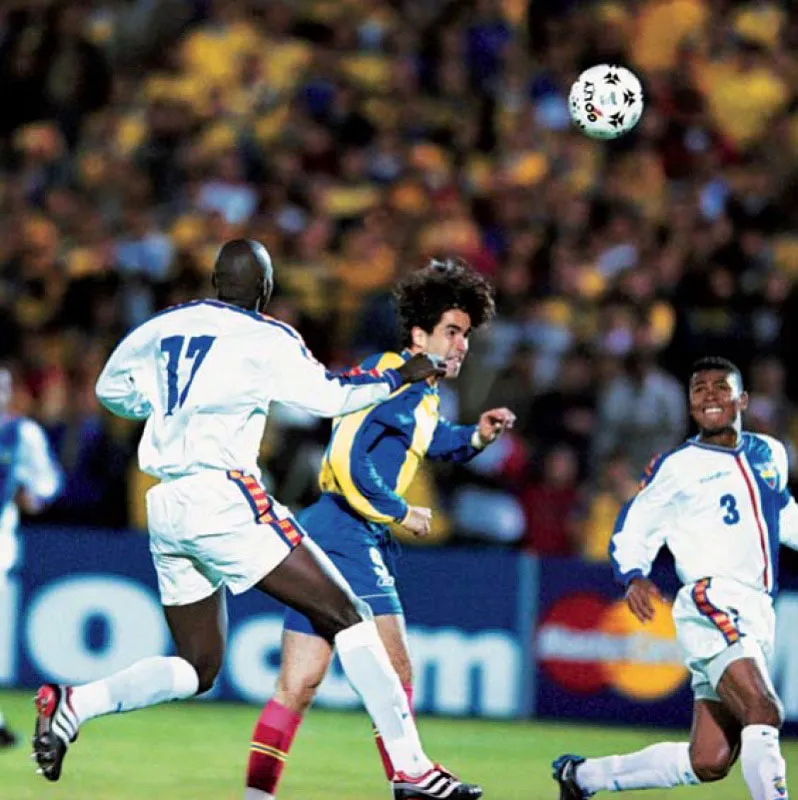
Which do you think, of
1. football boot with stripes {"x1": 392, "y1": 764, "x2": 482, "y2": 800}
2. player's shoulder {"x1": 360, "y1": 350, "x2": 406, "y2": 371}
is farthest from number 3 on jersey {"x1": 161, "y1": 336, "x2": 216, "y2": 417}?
football boot with stripes {"x1": 392, "y1": 764, "x2": 482, "y2": 800}

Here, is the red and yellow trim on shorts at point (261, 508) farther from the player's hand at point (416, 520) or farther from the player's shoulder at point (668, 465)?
the player's shoulder at point (668, 465)

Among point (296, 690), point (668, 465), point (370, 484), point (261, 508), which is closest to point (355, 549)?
point (370, 484)

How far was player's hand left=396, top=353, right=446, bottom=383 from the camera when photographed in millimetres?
7125

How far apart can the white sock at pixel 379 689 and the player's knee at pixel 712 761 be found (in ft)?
3.91

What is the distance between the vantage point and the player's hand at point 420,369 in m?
7.12

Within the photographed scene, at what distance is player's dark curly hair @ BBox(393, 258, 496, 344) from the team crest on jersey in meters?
1.34

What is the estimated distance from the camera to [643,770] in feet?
25.0

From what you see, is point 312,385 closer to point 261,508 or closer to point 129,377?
point 261,508

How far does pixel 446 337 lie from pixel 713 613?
5.13ft

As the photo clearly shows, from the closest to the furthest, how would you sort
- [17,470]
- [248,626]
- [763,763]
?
[763,763] → [17,470] → [248,626]

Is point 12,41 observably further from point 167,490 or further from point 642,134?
point 167,490

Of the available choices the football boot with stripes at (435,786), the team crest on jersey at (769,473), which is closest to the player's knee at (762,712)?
the team crest on jersey at (769,473)

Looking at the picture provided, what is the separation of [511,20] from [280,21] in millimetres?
2015

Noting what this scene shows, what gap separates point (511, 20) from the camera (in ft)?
53.0
